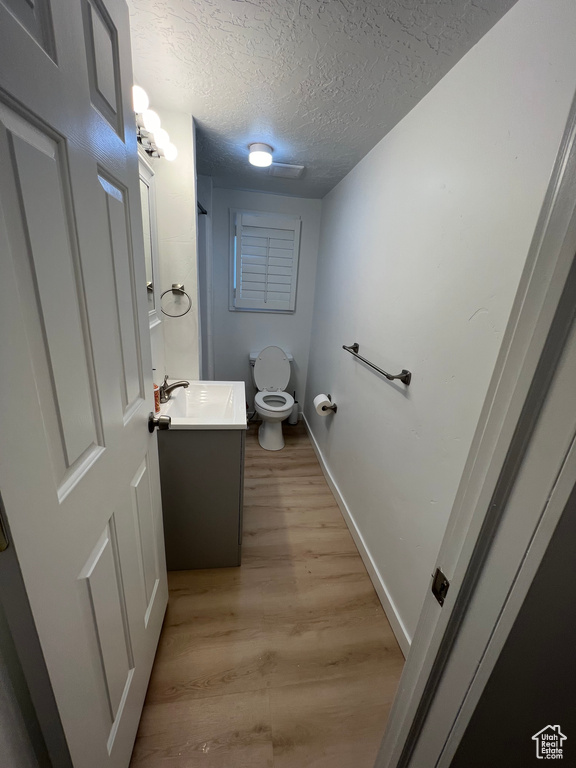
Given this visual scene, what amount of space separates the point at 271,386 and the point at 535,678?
2500mm

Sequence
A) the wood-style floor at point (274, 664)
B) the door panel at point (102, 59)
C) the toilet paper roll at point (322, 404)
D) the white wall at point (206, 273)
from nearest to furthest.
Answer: the door panel at point (102, 59), the wood-style floor at point (274, 664), the toilet paper roll at point (322, 404), the white wall at point (206, 273)

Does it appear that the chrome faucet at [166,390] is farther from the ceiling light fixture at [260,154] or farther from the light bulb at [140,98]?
the ceiling light fixture at [260,154]

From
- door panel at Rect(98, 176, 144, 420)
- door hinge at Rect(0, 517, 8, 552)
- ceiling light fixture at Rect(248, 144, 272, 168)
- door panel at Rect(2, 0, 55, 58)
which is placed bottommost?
door hinge at Rect(0, 517, 8, 552)

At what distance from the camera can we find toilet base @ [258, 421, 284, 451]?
2.69 metres

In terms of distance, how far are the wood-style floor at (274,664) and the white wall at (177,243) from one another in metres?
1.18

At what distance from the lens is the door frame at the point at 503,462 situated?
39 cm

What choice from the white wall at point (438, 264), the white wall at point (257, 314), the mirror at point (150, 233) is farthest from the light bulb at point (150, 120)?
the white wall at point (257, 314)

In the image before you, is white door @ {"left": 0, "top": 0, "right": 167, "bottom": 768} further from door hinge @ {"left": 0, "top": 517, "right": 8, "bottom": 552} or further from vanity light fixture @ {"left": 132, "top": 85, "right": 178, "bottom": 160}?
vanity light fixture @ {"left": 132, "top": 85, "right": 178, "bottom": 160}

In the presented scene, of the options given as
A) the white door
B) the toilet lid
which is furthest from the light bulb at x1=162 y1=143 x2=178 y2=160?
the toilet lid

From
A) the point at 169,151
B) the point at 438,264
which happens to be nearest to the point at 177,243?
the point at 169,151

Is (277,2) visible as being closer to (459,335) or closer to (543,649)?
(459,335)

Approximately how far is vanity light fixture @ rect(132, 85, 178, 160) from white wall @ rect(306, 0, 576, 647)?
108 cm

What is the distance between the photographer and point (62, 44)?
455 millimetres

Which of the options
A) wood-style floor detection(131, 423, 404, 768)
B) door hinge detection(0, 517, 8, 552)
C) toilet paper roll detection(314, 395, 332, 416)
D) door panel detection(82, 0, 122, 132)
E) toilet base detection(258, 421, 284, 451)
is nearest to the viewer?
door hinge detection(0, 517, 8, 552)
